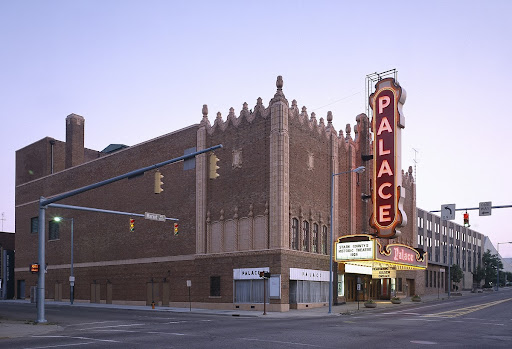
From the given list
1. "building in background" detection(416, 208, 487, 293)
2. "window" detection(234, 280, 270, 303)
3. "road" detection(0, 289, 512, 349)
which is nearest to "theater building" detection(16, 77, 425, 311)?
"window" detection(234, 280, 270, 303)

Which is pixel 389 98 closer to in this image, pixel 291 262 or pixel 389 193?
pixel 389 193

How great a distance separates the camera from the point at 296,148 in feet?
161

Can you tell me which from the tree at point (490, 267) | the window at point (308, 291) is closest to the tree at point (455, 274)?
the tree at point (490, 267)

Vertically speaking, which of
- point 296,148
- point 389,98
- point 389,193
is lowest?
point 389,193

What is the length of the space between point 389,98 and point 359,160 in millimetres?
10106

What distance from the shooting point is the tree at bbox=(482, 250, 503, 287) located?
13438cm

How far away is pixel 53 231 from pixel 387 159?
155ft

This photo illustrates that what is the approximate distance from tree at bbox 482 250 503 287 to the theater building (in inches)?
2918

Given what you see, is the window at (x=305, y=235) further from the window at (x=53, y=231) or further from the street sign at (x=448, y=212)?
the window at (x=53, y=231)

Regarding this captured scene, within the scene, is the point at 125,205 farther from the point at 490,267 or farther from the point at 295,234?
the point at 490,267

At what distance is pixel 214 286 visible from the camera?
5069cm

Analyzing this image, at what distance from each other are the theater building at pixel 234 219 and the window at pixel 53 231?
8.08 ft

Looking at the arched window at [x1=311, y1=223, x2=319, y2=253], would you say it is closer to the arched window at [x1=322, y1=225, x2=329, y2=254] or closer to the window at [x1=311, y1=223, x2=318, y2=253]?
the window at [x1=311, y1=223, x2=318, y2=253]

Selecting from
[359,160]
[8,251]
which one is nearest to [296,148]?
[359,160]
